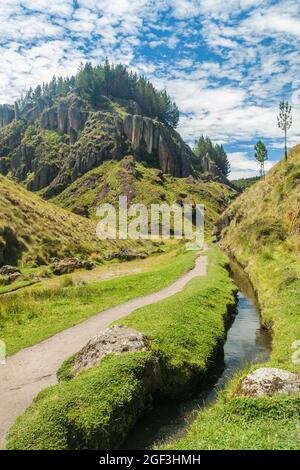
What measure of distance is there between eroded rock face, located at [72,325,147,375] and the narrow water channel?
3733 millimetres

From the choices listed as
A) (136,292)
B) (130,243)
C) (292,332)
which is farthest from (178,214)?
(292,332)

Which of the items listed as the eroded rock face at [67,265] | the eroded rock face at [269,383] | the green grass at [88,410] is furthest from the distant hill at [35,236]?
the eroded rock face at [269,383]

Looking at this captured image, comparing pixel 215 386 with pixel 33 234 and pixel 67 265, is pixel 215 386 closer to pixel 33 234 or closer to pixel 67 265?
pixel 67 265

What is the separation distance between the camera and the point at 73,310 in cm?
3891

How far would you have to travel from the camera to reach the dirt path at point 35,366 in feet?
66.0

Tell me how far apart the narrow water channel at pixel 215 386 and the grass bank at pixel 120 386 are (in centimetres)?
72

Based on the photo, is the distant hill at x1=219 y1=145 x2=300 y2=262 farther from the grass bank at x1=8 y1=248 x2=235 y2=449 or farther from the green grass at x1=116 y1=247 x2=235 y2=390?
the grass bank at x1=8 y1=248 x2=235 y2=449

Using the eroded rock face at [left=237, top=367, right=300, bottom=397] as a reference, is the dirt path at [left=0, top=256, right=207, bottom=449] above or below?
below

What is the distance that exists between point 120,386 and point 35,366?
739 cm

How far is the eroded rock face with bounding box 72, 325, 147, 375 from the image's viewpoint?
23641mm

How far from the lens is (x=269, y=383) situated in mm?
19516

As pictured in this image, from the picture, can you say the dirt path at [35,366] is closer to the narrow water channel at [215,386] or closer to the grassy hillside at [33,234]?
the narrow water channel at [215,386]

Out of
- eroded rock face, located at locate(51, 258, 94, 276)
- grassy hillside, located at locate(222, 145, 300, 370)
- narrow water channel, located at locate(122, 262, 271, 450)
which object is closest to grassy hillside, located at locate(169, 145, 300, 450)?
grassy hillside, located at locate(222, 145, 300, 370)

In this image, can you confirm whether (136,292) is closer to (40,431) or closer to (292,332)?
(292,332)
